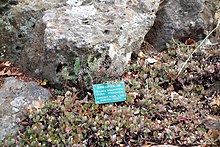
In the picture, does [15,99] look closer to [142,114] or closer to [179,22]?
[142,114]

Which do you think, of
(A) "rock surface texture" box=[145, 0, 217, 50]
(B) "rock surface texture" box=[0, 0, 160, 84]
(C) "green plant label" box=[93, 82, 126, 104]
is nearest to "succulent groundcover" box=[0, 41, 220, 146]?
(C) "green plant label" box=[93, 82, 126, 104]

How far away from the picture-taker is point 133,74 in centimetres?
446

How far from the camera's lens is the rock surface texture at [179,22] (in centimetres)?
522

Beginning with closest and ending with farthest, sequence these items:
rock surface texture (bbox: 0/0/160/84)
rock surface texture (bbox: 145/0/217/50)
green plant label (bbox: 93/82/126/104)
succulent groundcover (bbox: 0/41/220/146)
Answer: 1. succulent groundcover (bbox: 0/41/220/146)
2. green plant label (bbox: 93/82/126/104)
3. rock surface texture (bbox: 0/0/160/84)
4. rock surface texture (bbox: 145/0/217/50)

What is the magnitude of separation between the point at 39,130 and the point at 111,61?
4.39ft

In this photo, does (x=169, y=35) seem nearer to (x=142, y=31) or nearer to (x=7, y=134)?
(x=142, y=31)

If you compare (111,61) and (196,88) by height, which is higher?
(111,61)

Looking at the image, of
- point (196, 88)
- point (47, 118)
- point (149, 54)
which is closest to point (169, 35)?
point (149, 54)

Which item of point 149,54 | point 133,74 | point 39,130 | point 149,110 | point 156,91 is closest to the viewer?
point 39,130

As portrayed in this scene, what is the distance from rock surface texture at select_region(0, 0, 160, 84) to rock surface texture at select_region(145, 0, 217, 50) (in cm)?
49

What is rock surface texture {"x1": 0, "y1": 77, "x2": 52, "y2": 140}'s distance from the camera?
340 centimetres

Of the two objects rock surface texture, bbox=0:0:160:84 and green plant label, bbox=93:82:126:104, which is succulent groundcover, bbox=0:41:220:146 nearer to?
green plant label, bbox=93:82:126:104

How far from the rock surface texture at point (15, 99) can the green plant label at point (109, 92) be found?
598 millimetres

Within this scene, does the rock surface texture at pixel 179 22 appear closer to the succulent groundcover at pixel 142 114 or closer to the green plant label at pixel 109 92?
the succulent groundcover at pixel 142 114
